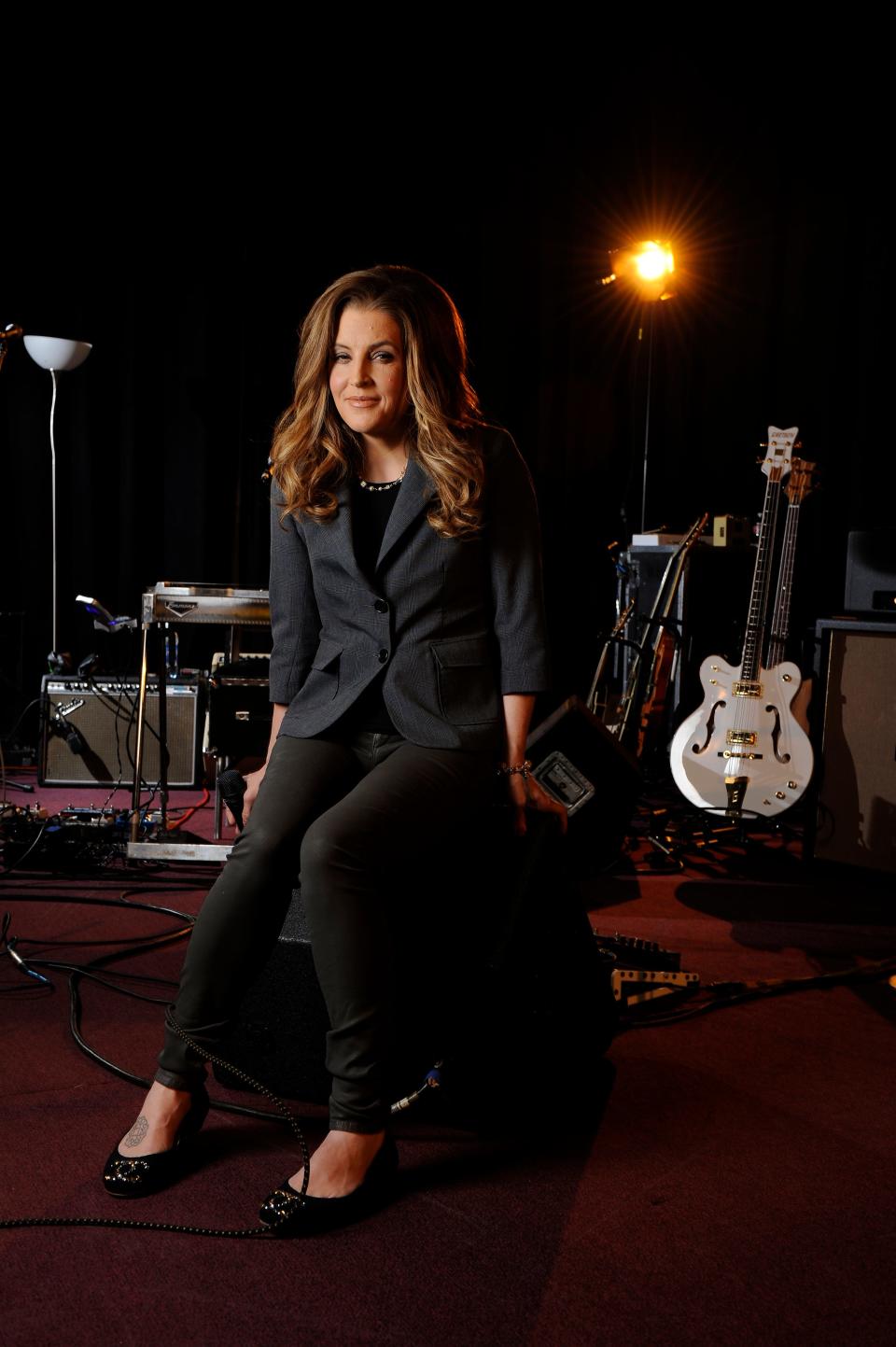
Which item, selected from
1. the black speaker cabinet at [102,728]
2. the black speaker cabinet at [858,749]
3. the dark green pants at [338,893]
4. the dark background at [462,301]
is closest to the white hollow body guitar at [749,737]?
the black speaker cabinet at [858,749]

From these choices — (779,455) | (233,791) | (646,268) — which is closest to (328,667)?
(233,791)

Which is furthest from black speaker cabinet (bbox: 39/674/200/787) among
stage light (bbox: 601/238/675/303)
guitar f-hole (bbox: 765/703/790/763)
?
stage light (bbox: 601/238/675/303)

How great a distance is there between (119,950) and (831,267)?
420cm

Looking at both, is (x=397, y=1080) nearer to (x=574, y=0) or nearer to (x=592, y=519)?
(x=592, y=519)

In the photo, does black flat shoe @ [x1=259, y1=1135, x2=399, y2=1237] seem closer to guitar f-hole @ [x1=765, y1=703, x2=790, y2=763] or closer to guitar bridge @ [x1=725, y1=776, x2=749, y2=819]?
guitar bridge @ [x1=725, y1=776, x2=749, y2=819]

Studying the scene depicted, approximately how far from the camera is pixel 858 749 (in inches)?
141

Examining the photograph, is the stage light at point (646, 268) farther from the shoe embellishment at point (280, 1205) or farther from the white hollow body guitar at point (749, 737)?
the shoe embellishment at point (280, 1205)

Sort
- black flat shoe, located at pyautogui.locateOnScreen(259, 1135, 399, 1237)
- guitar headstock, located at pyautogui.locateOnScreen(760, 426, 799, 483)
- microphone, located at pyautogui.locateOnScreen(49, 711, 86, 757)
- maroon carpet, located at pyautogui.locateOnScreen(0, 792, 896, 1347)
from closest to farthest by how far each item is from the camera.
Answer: maroon carpet, located at pyautogui.locateOnScreen(0, 792, 896, 1347), black flat shoe, located at pyautogui.locateOnScreen(259, 1135, 399, 1237), guitar headstock, located at pyautogui.locateOnScreen(760, 426, 799, 483), microphone, located at pyautogui.locateOnScreen(49, 711, 86, 757)

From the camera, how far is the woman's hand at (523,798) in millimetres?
1872

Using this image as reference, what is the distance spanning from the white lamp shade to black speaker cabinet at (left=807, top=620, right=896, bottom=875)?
3.35 meters

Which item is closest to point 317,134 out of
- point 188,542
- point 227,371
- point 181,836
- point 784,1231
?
point 227,371

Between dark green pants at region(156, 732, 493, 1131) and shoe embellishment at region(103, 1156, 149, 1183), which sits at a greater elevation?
dark green pants at region(156, 732, 493, 1131)

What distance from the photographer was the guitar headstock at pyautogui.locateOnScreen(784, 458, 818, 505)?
404 cm

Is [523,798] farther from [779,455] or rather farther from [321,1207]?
[779,455]
